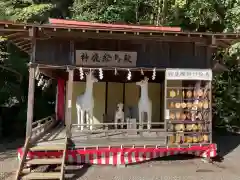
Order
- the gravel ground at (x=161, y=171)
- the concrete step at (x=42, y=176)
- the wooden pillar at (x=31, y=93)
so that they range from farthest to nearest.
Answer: the wooden pillar at (x=31, y=93) < the gravel ground at (x=161, y=171) < the concrete step at (x=42, y=176)

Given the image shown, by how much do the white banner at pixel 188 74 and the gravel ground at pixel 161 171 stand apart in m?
2.87

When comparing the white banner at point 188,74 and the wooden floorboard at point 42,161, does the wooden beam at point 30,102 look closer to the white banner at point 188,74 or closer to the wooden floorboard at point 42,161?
the wooden floorboard at point 42,161

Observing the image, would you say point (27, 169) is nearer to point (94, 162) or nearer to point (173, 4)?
point (94, 162)

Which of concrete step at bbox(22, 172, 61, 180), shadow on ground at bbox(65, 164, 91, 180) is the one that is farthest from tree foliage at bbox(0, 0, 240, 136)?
concrete step at bbox(22, 172, 61, 180)

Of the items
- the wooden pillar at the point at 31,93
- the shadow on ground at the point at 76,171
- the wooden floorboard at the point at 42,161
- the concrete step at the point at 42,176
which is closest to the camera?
the concrete step at the point at 42,176

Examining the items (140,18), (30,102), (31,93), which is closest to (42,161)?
(30,102)

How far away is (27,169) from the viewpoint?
9.54 metres

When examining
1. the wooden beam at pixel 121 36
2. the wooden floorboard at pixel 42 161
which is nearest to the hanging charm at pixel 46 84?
the wooden beam at pixel 121 36

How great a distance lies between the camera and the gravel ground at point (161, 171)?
9.48 meters

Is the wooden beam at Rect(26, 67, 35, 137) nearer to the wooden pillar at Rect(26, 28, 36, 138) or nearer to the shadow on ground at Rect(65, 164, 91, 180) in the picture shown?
the wooden pillar at Rect(26, 28, 36, 138)

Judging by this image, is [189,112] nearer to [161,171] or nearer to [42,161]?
[161,171]

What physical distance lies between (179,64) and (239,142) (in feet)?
23.7

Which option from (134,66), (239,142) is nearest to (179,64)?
(134,66)

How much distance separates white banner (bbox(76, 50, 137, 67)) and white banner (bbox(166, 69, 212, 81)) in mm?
1269
